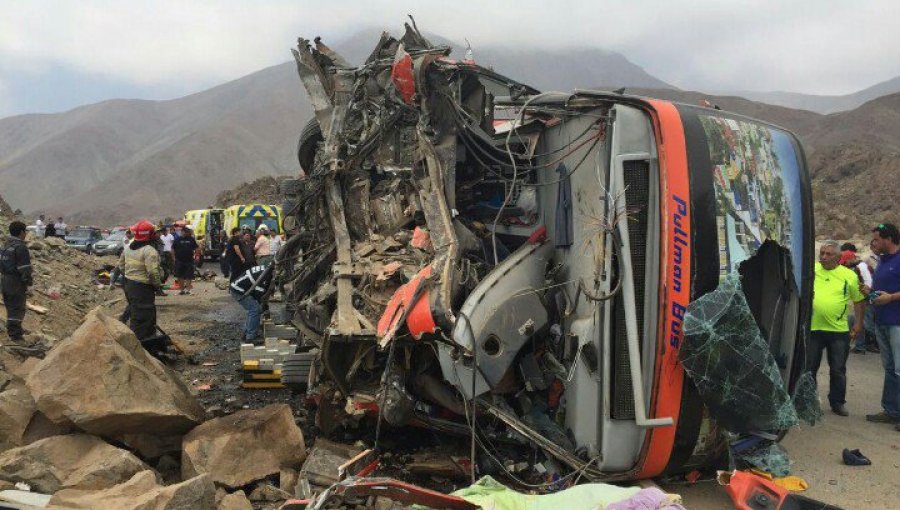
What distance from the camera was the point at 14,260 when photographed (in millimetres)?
6988

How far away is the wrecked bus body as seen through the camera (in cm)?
374

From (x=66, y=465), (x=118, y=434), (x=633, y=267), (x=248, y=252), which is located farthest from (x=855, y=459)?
(x=248, y=252)

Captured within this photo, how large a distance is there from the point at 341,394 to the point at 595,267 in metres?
2.18

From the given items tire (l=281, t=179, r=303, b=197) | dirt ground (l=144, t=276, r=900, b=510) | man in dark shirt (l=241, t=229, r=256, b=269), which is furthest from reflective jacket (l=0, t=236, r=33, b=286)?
man in dark shirt (l=241, t=229, r=256, b=269)

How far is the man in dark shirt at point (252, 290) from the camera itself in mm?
7645

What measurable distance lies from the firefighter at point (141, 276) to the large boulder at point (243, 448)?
9.73 ft

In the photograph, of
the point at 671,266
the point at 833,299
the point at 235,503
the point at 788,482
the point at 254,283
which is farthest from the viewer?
the point at 254,283

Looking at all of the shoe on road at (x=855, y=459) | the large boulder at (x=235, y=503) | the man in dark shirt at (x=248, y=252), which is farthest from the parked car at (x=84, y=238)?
the shoe on road at (x=855, y=459)

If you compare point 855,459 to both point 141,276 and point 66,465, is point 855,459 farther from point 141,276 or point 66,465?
point 141,276

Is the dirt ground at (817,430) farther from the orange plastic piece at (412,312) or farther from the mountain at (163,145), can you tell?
the mountain at (163,145)

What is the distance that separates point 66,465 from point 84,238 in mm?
23197

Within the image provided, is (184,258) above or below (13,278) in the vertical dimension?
below

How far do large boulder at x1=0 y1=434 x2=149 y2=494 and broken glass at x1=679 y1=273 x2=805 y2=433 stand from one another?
3349mm

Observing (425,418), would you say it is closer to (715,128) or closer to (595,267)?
(595,267)
